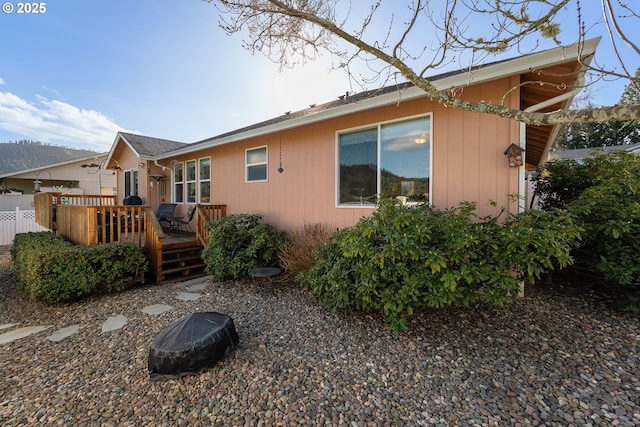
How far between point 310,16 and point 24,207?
2015cm

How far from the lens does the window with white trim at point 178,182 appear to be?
9.32 m

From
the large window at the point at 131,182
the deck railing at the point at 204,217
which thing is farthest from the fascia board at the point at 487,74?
the large window at the point at 131,182

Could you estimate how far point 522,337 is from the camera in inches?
112

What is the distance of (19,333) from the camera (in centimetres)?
344

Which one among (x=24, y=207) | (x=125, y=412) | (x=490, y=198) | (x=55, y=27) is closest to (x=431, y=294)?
(x=490, y=198)

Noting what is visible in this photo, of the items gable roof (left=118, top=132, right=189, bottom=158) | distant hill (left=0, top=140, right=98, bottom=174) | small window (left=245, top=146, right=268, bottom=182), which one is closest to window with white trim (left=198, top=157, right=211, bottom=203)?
small window (left=245, top=146, right=268, bottom=182)

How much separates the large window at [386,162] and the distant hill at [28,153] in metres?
34.0

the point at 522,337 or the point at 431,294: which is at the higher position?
the point at 431,294

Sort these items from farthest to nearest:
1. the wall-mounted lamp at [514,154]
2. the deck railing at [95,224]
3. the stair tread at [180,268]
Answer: the stair tread at [180,268] → the deck railing at [95,224] → the wall-mounted lamp at [514,154]

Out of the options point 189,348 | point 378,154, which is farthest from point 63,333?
point 378,154

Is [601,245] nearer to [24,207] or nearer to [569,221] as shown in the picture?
[569,221]

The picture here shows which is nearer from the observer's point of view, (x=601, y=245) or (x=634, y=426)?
(x=634, y=426)

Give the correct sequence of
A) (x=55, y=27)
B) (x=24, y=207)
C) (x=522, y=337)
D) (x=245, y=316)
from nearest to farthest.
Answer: (x=522, y=337) → (x=245, y=316) → (x=55, y=27) → (x=24, y=207)

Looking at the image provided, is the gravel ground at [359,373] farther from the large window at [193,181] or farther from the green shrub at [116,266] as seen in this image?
the large window at [193,181]
